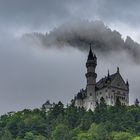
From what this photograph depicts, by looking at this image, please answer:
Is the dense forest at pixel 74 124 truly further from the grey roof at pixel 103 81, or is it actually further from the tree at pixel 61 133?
the grey roof at pixel 103 81

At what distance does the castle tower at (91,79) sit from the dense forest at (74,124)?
18690 millimetres

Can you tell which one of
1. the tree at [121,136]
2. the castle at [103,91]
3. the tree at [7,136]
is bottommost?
the tree at [121,136]

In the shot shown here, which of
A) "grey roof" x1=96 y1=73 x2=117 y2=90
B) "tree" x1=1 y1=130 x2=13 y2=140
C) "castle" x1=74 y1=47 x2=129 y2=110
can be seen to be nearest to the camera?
"tree" x1=1 y1=130 x2=13 y2=140

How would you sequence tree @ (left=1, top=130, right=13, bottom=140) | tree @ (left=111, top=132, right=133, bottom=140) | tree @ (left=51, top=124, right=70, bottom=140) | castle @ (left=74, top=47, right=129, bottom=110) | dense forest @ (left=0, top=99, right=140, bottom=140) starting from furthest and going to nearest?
castle @ (left=74, top=47, right=129, bottom=110) < tree @ (left=1, top=130, right=13, bottom=140) < tree @ (left=51, top=124, right=70, bottom=140) < dense forest @ (left=0, top=99, right=140, bottom=140) < tree @ (left=111, top=132, right=133, bottom=140)

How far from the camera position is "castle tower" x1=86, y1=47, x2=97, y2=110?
178 meters

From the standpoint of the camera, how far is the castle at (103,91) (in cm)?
17800

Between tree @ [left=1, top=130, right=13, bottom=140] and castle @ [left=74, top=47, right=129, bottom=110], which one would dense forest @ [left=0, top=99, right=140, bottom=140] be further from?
castle @ [left=74, top=47, right=129, bottom=110]

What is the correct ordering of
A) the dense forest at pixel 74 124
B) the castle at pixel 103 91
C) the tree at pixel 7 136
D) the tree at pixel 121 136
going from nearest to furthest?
the tree at pixel 121 136 → the dense forest at pixel 74 124 → the tree at pixel 7 136 → the castle at pixel 103 91

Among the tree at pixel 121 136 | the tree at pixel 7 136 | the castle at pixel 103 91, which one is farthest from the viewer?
the castle at pixel 103 91

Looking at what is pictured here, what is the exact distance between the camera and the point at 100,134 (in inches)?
5192

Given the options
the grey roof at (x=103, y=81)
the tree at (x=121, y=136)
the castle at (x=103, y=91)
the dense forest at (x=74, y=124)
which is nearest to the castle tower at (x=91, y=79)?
the castle at (x=103, y=91)

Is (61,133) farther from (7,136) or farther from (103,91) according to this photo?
(103,91)

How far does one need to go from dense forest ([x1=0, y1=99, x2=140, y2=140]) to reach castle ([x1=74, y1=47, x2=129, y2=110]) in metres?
18.5

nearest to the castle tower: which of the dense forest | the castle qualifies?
the castle
